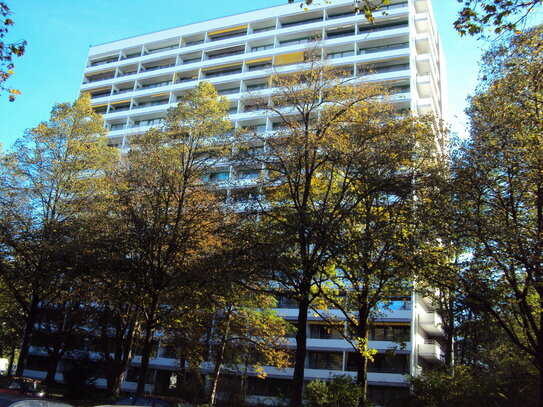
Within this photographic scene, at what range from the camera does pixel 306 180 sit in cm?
1719

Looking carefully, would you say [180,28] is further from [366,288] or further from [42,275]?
[366,288]

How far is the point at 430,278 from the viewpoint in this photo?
53.5 feet

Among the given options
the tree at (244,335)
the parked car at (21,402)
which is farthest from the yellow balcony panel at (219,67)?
the parked car at (21,402)

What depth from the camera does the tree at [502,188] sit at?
45.5 ft

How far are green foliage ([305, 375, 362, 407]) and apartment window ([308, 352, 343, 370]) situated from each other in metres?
23.8

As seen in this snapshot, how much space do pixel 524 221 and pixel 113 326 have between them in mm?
24807

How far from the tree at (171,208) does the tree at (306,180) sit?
282 centimetres

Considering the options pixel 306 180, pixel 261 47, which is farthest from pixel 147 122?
pixel 306 180

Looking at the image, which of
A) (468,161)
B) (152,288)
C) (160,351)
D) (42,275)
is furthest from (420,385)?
(160,351)

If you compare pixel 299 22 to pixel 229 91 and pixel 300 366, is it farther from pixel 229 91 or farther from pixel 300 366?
pixel 300 366

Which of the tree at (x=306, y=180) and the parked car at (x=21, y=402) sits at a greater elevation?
the tree at (x=306, y=180)


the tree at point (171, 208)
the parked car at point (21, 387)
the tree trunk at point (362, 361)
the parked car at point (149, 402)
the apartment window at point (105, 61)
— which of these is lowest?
the parked car at point (21, 387)

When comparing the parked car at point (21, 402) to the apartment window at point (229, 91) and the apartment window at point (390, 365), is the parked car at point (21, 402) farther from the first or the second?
the apartment window at point (229, 91)

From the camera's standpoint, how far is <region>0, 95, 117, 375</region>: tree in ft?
67.9
